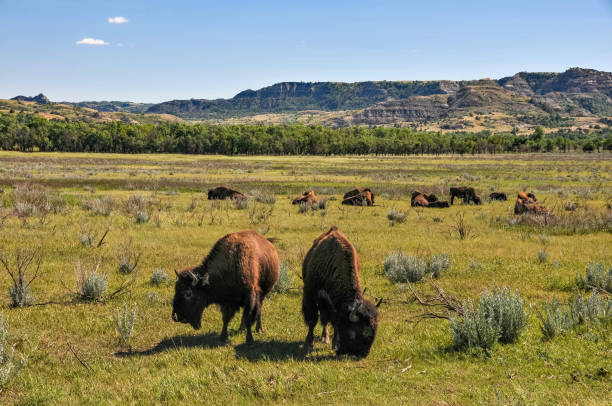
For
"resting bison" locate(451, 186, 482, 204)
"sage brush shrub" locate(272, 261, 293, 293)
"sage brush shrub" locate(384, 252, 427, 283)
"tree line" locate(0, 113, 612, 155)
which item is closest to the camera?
"sage brush shrub" locate(272, 261, 293, 293)

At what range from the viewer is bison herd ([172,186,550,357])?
6.02 m

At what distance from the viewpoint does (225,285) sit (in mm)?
6809

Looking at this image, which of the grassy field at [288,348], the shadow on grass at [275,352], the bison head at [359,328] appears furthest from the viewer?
the shadow on grass at [275,352]

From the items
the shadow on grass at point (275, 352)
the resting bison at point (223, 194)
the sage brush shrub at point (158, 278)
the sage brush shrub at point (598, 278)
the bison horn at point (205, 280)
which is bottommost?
the shadow on grass at point (275, 352)

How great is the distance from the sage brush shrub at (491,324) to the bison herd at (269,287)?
169 cm

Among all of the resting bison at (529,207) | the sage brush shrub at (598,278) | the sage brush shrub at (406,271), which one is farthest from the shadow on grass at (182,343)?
the resting bison at (529,207)

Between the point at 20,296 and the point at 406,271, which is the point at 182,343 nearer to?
the point at 20,296

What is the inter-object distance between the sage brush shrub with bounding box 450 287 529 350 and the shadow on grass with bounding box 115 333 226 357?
413 cm

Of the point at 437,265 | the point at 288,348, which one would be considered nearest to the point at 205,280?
the point at 288,348

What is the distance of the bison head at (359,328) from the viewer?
5836 mm

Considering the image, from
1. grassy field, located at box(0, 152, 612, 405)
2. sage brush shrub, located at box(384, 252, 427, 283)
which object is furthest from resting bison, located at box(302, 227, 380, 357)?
sage brush shrub, located at box(384, 252, 427, 283)

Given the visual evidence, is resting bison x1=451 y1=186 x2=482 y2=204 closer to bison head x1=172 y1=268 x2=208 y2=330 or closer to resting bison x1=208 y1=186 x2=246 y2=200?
resting bison x1=208 y1=186 x2=246 y2=200

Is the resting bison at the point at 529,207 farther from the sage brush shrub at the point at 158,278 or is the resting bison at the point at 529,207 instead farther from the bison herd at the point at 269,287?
the sage brush shrub at the point at 158,278

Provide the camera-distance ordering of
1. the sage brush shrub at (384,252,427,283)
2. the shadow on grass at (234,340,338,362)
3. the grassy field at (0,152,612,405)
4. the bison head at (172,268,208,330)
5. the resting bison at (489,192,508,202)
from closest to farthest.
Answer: the grassy field at (0,152,612,405)
the shadow on grass at (234,340,338,362)
the bison head at (172,268,208,330)
the sage brush shrub at (384,252,427,283)
the resting bison at (489,192,508,202)
